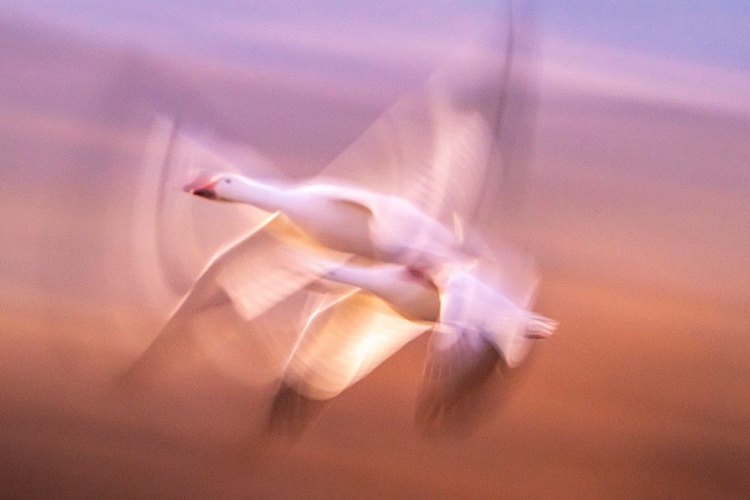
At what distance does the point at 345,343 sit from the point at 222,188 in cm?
25

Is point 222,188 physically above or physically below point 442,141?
below

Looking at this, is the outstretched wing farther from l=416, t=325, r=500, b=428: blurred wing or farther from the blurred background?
l=416, t=325, r=500, b=428: blurred wing

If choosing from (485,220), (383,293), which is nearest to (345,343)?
(383,293)

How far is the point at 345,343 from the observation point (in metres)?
1.02

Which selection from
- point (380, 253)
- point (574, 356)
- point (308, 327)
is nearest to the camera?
point (380, 253)

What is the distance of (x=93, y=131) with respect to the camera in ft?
3.53

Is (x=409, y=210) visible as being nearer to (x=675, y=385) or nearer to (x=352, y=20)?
(x=352, y=20)

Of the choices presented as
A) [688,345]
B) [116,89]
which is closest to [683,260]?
[688,345]

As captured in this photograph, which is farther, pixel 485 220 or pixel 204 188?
pixel 485 220

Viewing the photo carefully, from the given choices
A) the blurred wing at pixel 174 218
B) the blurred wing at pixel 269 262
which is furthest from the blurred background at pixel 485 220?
the blurred wing at pixel 269 262

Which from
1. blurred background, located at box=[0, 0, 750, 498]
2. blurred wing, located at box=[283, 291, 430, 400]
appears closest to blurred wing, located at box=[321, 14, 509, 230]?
blurred background, located at box=[0, 0, 750, 498]

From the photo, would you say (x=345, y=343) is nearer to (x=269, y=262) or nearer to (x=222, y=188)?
(x=269, y=262)

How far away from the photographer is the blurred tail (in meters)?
1.04

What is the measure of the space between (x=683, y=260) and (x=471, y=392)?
36 centimetres
